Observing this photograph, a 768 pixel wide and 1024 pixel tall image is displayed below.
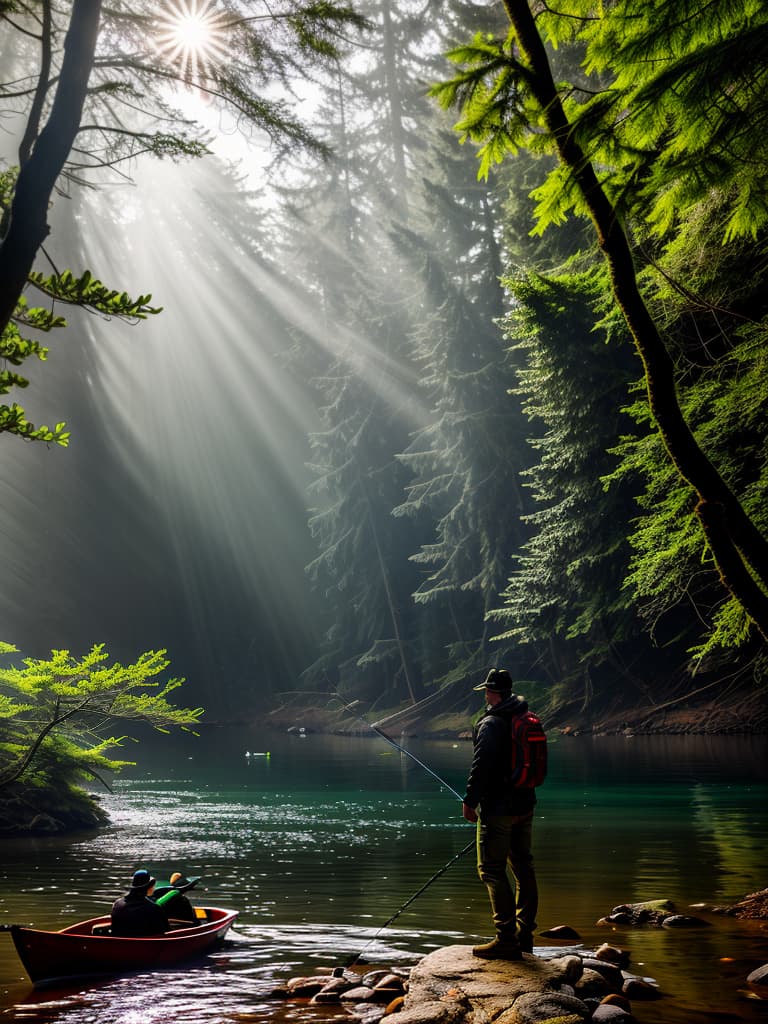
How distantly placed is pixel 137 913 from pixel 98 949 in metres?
0.44

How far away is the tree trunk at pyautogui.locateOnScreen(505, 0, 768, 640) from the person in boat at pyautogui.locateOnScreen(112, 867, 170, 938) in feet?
18.1

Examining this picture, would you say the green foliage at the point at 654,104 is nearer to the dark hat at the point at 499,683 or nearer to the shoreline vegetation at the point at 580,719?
the dark hat at the point at 499,683

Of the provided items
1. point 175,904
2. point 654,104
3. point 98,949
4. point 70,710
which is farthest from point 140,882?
point 70,710

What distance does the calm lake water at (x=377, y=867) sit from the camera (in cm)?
729

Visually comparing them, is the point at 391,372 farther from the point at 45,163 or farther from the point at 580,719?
the point at 45,163

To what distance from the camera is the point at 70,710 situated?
15484 mm

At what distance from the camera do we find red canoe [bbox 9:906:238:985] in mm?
7480

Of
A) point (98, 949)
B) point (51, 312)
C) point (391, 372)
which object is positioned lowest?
point (98, 949)

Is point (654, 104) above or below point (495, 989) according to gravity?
above

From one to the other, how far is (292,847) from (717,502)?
10021 mm

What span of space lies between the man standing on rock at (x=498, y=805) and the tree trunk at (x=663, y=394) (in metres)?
1.83

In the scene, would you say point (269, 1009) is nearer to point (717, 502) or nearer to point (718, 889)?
point (717, 502)

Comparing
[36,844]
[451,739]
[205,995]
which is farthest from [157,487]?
[205,995]

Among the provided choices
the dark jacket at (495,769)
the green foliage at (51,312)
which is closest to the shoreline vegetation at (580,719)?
the green foliage at (51,312)
